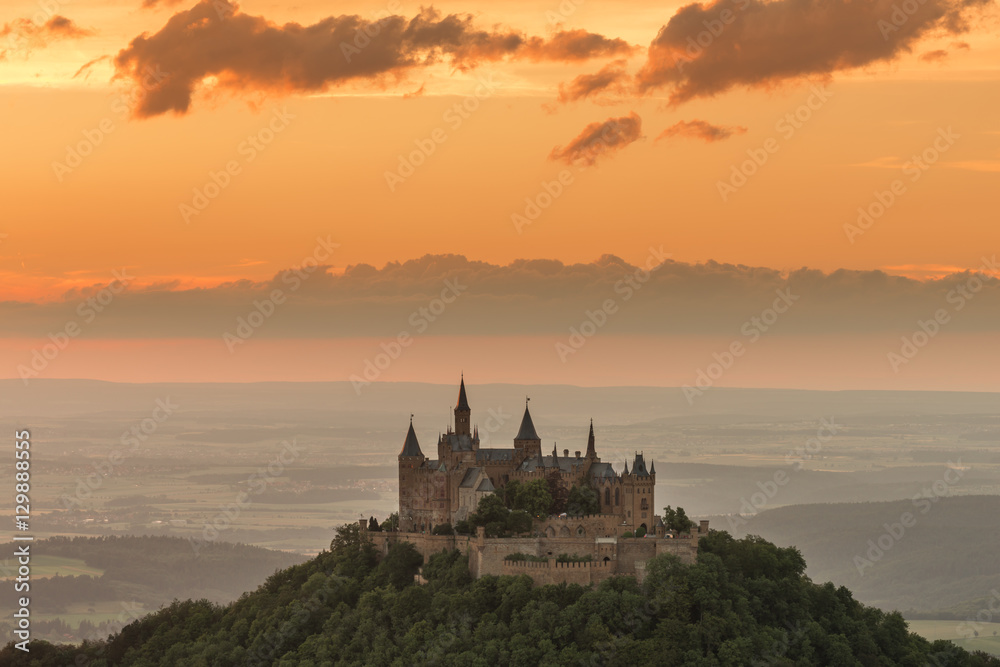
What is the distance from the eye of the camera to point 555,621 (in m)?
92.1

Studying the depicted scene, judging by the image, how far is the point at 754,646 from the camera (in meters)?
92.2

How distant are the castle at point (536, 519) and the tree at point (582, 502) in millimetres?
418

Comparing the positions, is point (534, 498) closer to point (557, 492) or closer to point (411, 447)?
point (557, 492)

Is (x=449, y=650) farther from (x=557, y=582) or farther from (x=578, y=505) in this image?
(x=578, y=505)

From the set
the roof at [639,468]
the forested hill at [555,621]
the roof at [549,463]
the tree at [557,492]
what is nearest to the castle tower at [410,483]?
the forested hill at [555,621]

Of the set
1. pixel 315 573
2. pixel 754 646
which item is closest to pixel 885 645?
pixel 754 646

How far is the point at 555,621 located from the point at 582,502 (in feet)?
46.4

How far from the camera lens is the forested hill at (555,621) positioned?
9119 centimetres

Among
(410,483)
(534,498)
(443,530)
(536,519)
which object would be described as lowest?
(443,530)

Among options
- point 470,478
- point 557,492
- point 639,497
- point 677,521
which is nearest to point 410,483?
point 470,478

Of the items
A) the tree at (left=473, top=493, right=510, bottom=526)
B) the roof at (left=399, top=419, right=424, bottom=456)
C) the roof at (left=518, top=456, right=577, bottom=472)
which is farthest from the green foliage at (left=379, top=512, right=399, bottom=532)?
the roof at (left=518, top=456, right=577, bottom=472)

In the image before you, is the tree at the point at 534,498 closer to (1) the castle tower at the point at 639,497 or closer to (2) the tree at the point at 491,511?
(2) the tree at the point at 491,511

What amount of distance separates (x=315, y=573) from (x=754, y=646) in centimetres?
3692

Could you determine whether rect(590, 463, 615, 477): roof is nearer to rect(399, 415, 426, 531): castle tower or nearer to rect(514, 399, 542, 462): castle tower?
rect(514, 399, 542, 462): castle tower
